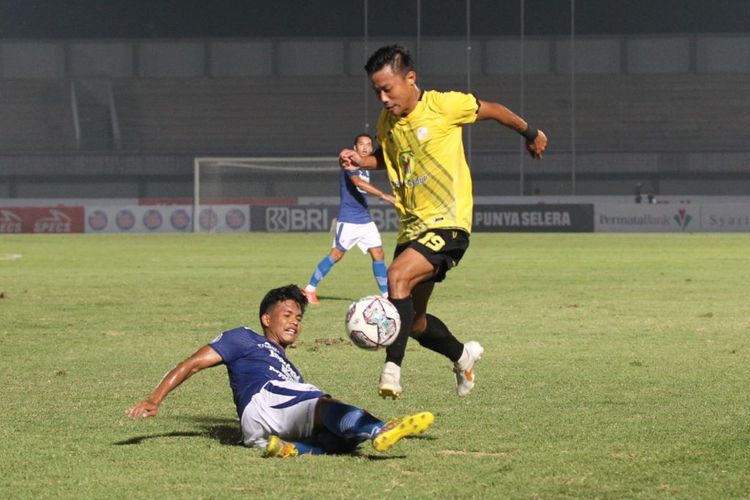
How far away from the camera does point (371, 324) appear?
7.10 metres

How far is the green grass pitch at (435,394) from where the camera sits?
5.47m

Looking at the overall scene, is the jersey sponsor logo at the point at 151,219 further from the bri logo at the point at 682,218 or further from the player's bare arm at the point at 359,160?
the player's bare arm at the point at 359,160

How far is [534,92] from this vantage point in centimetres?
6269

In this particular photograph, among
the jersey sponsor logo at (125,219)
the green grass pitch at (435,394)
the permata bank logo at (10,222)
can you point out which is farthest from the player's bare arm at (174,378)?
the permata bank logo at (10,222)

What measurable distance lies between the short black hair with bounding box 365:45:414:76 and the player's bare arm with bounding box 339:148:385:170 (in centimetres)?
56

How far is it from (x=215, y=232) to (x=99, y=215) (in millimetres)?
5562

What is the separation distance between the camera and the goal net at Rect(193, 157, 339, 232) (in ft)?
174

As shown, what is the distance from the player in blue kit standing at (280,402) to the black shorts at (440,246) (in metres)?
1.06

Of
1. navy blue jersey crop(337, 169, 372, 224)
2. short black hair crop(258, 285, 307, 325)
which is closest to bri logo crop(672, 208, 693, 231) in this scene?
navy blue jersey crop(337, 169, 372, 224)

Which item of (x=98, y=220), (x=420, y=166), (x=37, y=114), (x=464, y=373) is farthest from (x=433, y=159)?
(x=37, y=114)

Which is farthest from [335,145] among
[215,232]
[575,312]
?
[575,312]

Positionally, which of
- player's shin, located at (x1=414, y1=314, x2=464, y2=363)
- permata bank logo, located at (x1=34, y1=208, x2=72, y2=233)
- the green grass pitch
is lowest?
permata bank logo, located at (x1=34, y1=208, x2=72, y2=233)

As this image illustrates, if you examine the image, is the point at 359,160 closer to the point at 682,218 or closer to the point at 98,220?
the point at 682,218

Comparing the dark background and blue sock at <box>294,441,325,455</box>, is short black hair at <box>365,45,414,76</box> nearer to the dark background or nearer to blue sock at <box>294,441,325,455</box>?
blue sock at <box>294,441,325,455</box>
